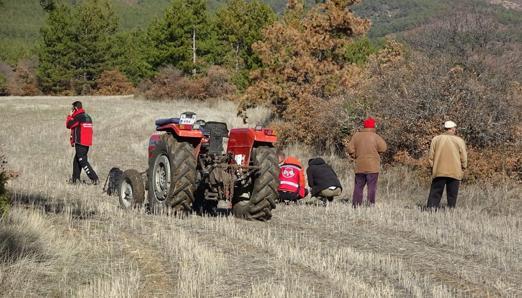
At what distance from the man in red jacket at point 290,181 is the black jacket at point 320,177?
45 cm

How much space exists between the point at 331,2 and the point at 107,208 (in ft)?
49.7

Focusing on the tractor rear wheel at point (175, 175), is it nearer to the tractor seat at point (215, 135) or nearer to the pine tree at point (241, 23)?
the tractor seat at point (215, 135)

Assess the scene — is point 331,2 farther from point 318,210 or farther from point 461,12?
point 318,210

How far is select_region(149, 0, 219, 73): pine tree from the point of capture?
1857 inches

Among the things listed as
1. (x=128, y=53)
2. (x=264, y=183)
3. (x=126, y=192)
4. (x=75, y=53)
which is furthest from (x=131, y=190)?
(x=128, y=53)

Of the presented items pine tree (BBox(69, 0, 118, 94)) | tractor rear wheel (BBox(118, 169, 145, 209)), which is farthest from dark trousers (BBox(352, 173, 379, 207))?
pine tree (BBox(69, 0, 118, 94))

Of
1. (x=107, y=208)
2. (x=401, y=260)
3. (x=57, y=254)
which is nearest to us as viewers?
(x=57, y=254)

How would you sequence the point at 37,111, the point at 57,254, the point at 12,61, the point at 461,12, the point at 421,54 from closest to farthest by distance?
the point at 57,254 < the point at 421,54 < the point at 461,12 < the point at 37,111 < the point at 12,61

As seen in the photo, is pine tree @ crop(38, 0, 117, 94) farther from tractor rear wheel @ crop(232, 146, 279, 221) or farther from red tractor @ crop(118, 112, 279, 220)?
tractor rear wheel @ crop(232, 146, 279, 221)

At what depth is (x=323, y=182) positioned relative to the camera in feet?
40.6

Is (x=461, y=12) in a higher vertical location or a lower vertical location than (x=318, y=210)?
higher

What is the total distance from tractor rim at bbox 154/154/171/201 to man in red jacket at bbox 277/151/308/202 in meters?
2.54

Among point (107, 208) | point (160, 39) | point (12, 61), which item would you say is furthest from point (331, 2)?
point (12, 61)

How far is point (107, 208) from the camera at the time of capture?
9.65 metres
